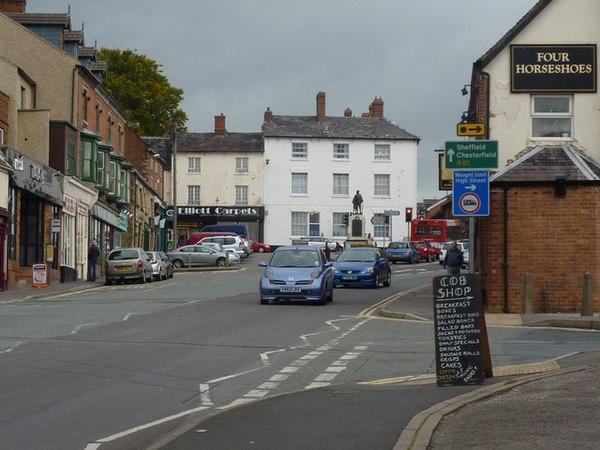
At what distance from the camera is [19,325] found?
2252 centimetres

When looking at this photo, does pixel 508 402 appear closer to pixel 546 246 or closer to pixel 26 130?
pixel 546 246

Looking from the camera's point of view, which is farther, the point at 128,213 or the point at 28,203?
the point at 128,213

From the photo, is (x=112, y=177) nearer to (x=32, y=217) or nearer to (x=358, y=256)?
(x=32, y=217)

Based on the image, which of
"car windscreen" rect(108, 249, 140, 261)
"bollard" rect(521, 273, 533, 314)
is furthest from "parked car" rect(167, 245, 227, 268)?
"bollard" rect(521, 273, 533, 314)

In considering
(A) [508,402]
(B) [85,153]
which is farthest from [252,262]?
(A) [508,402]

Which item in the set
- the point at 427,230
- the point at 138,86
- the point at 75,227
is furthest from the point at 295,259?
the point at 427,230

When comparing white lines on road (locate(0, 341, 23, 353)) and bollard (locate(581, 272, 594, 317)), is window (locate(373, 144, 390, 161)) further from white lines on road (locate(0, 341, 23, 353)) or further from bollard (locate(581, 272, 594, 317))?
white lines on road (locate(0, 341, 23, 353))

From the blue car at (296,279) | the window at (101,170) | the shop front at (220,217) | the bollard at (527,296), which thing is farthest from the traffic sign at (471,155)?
the shop front at (220,217)

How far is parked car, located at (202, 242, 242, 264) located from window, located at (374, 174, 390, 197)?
2447 cm

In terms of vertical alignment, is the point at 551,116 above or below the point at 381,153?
below

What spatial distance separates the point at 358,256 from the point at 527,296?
51.7 feet

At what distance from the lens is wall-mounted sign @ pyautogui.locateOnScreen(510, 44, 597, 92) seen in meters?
28.2

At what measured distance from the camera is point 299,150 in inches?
3698

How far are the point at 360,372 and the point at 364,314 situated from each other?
12410 mm
